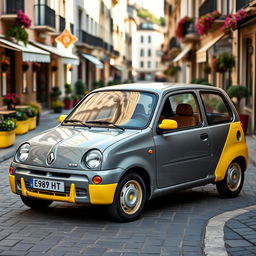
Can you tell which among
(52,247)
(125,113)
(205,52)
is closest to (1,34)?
(205,52)

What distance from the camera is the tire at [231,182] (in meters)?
8.39

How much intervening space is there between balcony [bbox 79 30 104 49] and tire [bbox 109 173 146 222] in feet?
118

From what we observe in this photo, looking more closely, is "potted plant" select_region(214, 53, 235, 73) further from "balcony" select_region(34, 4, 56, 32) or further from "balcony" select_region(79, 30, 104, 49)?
"balcony" select_region(79, 30, 104, 49)

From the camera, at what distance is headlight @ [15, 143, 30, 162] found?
714 centimetres

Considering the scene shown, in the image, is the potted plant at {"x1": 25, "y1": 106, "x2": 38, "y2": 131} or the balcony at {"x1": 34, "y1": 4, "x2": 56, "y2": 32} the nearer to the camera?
the potted plant at {"x1": 25, "y1": 106, "x2": 38, "y2": 131}

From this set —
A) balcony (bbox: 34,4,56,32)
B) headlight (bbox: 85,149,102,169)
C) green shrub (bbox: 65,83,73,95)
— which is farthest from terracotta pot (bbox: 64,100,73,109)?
headlight (bbox: 85,149,102,169)

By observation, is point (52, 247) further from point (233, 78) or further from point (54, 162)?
point (233, 78)

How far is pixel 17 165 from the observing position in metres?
7.14

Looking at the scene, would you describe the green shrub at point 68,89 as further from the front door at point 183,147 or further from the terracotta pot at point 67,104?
the front door at point 183,147

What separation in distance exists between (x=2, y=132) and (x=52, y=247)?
849 cm

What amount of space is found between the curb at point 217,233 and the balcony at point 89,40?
118ft

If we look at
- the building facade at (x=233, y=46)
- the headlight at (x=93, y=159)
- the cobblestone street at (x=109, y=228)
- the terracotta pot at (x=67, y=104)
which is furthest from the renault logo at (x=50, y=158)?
the terracotta pot at (x=67, y=104)

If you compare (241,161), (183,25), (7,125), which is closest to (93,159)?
(241,161)

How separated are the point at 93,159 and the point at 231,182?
8.69 ft
